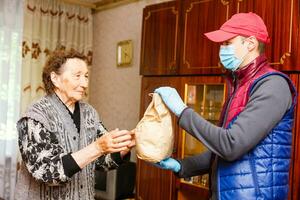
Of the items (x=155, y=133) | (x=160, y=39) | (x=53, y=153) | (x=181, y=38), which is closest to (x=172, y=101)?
(x=155, y=133)

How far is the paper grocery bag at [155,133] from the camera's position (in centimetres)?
140

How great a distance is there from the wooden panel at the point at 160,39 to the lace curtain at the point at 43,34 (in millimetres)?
1350

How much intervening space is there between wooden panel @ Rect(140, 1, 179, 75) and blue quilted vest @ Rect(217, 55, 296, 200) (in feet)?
4.14

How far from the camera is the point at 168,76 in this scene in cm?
256

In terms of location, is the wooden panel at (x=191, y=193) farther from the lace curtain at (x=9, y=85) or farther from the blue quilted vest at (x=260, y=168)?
the lace curtain at (x=9, y=85)

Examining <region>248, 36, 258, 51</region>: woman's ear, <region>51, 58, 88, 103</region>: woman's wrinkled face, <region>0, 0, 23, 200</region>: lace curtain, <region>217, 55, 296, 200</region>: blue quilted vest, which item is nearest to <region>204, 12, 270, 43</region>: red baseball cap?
<region>248, 36, 258, 51</region>: woman's ear

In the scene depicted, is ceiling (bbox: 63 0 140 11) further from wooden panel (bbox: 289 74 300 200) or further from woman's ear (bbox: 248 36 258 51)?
woman's ear (bbox: 248 36 258 51)

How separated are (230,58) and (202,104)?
41.1 inches

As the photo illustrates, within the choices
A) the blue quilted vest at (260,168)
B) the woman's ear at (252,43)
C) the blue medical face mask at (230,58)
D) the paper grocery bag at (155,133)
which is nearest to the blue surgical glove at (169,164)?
the paper grocery bag at (155,133)

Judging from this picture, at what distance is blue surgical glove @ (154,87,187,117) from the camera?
1305 millimetres

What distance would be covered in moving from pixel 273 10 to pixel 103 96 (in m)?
2.36

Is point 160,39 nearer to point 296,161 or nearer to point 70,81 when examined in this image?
point 70,81

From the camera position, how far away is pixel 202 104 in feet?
8.00

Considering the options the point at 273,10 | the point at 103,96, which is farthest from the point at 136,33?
the point at 273,10
